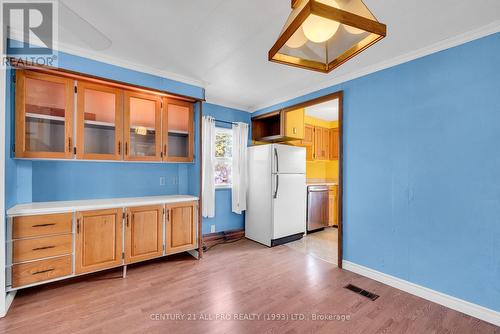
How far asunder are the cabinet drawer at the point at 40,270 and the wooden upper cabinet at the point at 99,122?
109 cm

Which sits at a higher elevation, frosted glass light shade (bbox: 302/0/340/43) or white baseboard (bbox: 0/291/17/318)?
frosted glass light shade (bbox: 302/0/340/43)

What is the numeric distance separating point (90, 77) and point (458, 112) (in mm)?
3746

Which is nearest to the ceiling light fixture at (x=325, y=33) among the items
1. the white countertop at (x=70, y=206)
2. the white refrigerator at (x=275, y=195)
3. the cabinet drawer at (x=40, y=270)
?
the white countertop at (x=70, y=206)

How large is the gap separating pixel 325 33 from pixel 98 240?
287 cm

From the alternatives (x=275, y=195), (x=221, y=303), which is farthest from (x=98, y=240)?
(x=275, y=195)

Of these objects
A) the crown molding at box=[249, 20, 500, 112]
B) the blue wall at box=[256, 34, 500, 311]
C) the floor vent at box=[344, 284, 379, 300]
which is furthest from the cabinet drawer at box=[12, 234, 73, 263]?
the crown molding at box=[249, 20, 500, 112]

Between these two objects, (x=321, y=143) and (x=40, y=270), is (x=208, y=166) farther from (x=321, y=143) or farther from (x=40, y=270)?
(x=321, y=143)

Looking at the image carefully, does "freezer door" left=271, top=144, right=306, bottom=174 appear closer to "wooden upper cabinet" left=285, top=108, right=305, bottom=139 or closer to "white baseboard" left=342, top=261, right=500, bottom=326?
"wooden upper cabinet" left=285, top=108, right=305, bottom=139

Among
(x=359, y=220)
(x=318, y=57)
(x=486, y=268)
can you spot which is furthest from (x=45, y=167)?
(x=486, y=268)

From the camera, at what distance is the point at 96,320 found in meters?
1.88

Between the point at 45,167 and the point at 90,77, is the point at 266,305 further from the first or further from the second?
the point at 90,77

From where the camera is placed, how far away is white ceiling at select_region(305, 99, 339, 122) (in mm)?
4277

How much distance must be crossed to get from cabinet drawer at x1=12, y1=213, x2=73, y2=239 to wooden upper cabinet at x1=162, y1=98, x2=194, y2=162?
49.4 inches

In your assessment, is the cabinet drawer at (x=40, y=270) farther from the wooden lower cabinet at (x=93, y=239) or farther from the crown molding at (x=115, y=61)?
the crown molding at (x=115, y=61)
